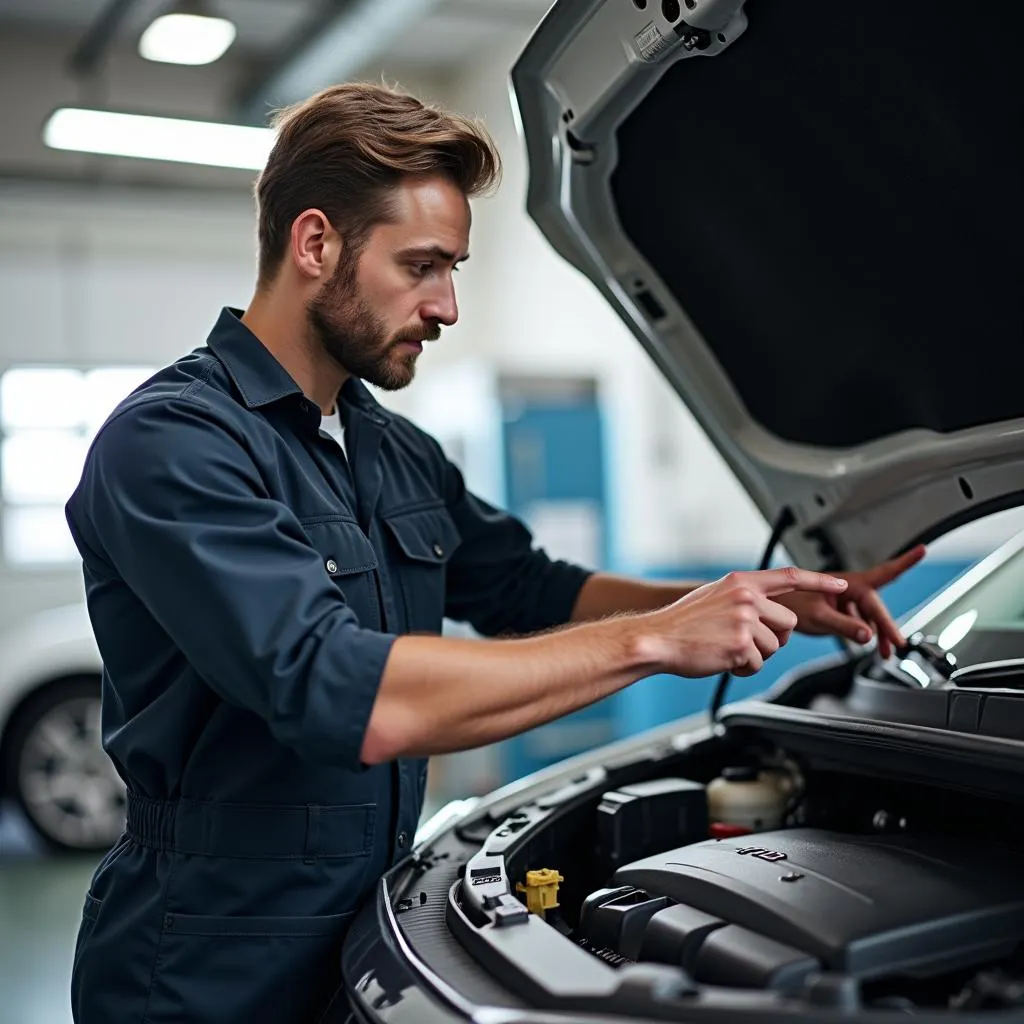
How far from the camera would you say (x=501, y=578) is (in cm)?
195

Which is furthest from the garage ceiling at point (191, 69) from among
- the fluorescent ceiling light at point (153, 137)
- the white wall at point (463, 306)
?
the fluorescent ceiling light at point (153, 137)

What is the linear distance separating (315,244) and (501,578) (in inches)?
25.6

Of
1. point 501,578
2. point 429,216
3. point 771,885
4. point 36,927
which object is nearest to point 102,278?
point 36,927

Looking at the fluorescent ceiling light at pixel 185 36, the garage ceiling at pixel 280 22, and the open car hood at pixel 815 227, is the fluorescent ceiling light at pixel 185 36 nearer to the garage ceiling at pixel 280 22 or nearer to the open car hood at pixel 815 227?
the garage ceiling at pixel 280 22

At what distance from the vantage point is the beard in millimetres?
1523

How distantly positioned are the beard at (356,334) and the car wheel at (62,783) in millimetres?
3692

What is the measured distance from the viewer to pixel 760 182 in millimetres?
1531

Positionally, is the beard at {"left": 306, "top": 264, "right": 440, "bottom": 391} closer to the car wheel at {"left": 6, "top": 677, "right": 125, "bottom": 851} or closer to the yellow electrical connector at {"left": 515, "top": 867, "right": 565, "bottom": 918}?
the yellow electrical connector at {"left": 515, "top": 867, "right": 565, "bottom": 918}

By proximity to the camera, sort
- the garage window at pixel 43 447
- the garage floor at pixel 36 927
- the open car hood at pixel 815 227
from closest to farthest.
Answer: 1. the open car hood at pixel 815 227
2. the garage floor at pixel 36 927
3. the garage window at pixel 43 447

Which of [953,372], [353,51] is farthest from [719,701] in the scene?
[353,51]

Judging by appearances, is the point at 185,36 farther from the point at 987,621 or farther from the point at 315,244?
the point at 987,621

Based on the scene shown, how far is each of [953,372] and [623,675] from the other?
2.16 feet

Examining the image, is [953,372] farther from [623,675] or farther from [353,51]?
[353,51]

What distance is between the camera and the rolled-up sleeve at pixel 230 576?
3.84ft
